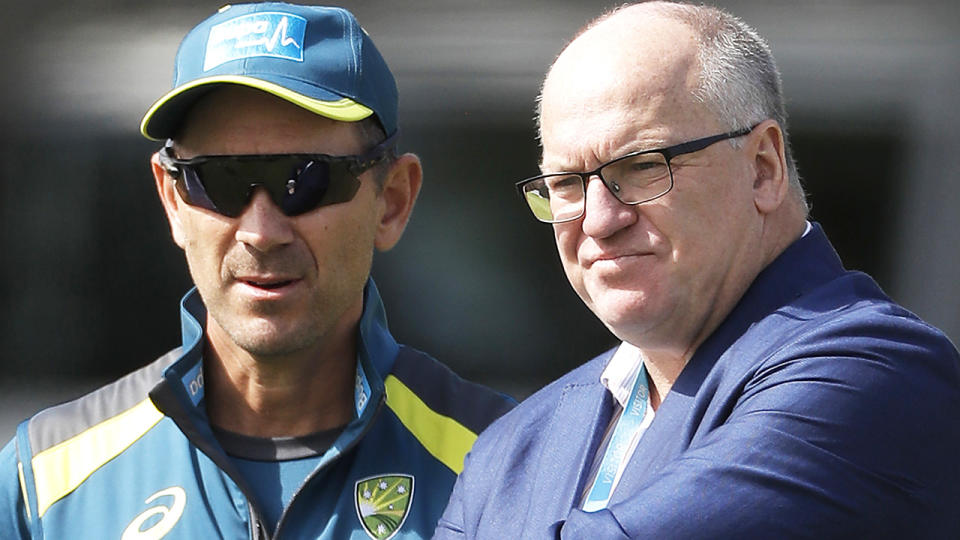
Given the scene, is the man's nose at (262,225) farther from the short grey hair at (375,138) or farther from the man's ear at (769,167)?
the man's ear at (769,167)

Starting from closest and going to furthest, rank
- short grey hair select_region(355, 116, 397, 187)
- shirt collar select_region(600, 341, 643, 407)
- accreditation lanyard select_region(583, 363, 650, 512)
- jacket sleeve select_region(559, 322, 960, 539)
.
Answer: jacket sleeve select_region(559, 322, 960, 539) < accreditation lanyard select_region(583, 363, 650, 512) < shirt collar select_region(600, 341, 643, 407) < short grey hair select_region(355, 116, 397, 187)

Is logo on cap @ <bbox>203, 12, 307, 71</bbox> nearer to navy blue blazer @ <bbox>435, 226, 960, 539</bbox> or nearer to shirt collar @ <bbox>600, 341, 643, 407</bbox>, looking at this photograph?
shirt collar @ <bbox>600, 341, 643, 407</bbox>

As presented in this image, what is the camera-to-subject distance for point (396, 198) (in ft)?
8.44

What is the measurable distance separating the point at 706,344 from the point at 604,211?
243 millimetres

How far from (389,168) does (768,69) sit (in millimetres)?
801

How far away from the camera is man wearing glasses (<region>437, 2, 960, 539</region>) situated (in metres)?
1.64

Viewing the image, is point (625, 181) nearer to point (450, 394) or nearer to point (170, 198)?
point (450, 394)

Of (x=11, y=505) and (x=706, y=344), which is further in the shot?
(x=11, y=505)

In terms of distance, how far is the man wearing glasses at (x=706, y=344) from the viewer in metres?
1.64

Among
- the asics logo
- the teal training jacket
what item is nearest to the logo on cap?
the teal training jacket

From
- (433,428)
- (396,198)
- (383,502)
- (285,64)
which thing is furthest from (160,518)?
(285,64)

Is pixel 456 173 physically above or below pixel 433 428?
below

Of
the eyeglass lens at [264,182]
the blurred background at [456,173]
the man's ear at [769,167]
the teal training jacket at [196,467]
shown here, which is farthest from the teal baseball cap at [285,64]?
the blurred background at [456,173]

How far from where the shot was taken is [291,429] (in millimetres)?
2479
